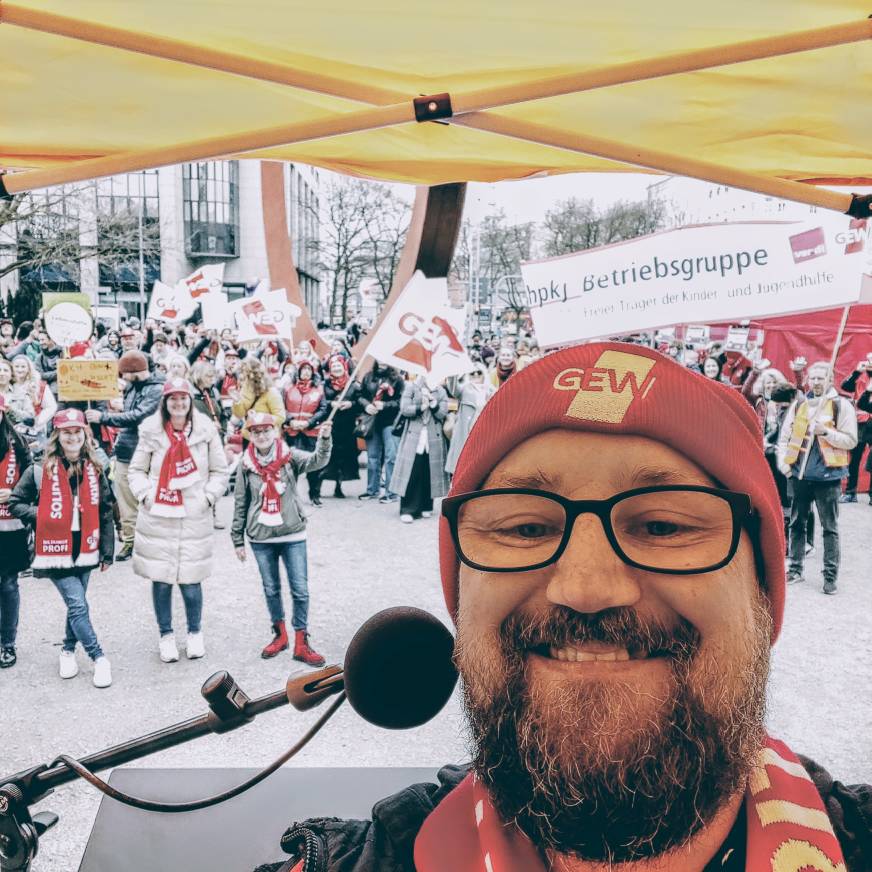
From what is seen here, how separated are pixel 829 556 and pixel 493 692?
22.9 feet

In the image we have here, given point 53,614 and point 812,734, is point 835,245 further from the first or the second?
point 53,614

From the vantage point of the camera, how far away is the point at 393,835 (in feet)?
3.93

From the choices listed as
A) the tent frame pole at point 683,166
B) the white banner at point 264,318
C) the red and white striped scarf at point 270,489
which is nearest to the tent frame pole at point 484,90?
the tent frame pole at point 683,166

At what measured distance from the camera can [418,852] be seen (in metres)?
1.15

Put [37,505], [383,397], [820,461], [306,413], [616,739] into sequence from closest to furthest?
[616,739] → [37,505] → [820,461] → [306,413] → [383,397]

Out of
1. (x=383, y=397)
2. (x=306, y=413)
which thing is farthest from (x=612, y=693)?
(x=383, y=397)

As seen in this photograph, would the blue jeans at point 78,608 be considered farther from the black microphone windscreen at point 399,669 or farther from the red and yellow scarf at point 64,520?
the black microphone windscreen at point 399,669

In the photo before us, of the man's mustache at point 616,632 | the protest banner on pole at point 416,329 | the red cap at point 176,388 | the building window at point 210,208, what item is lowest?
the man's mustache at point 616,632

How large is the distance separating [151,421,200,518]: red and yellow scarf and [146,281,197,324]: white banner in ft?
33.2

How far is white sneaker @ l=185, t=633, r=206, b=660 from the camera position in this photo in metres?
5.46

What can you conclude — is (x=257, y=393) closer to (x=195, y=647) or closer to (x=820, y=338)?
(x=195, y=647)

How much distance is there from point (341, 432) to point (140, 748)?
30.3ft

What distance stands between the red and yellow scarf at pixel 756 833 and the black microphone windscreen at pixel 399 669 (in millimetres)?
152

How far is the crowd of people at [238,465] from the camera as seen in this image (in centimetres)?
517
